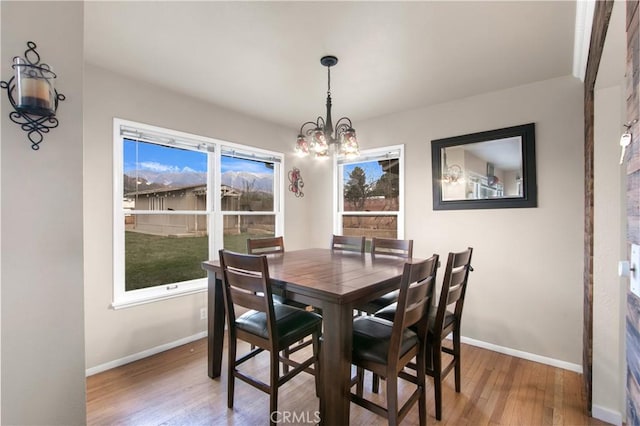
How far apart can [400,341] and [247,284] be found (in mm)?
881

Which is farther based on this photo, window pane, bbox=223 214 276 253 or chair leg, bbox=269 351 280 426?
window pane, bbox=223 214 276 253

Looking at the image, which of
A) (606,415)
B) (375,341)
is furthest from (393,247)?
(606,415)

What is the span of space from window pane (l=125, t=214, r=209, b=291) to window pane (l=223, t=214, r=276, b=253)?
0.27 m

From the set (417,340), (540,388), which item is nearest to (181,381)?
(417,340)

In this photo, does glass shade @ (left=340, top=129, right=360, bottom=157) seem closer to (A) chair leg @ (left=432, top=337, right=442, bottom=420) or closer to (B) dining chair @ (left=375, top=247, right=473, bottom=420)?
(B) dining chair @ (left=375, top=247, right=473, bottom=420)

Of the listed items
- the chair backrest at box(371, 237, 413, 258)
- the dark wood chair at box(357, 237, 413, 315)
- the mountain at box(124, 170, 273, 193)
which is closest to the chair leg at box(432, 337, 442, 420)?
the dark wood chair at box(357, 237, 413, 315)

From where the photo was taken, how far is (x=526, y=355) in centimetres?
271

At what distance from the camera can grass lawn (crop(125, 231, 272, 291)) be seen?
108 inches

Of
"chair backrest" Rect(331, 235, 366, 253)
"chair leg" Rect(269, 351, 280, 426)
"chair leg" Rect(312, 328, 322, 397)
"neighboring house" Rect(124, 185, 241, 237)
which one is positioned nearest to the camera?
"chair leg" Rect(269, 351, 280, 426)

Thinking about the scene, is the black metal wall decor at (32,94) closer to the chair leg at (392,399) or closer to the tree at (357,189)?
the chair leg at (392,399)

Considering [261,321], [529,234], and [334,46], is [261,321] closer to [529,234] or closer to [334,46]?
[334,46]

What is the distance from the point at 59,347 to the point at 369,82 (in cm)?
270

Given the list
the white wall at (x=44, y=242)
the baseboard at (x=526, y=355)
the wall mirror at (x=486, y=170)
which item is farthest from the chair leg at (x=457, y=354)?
the white wall at (x=44, y=242)
